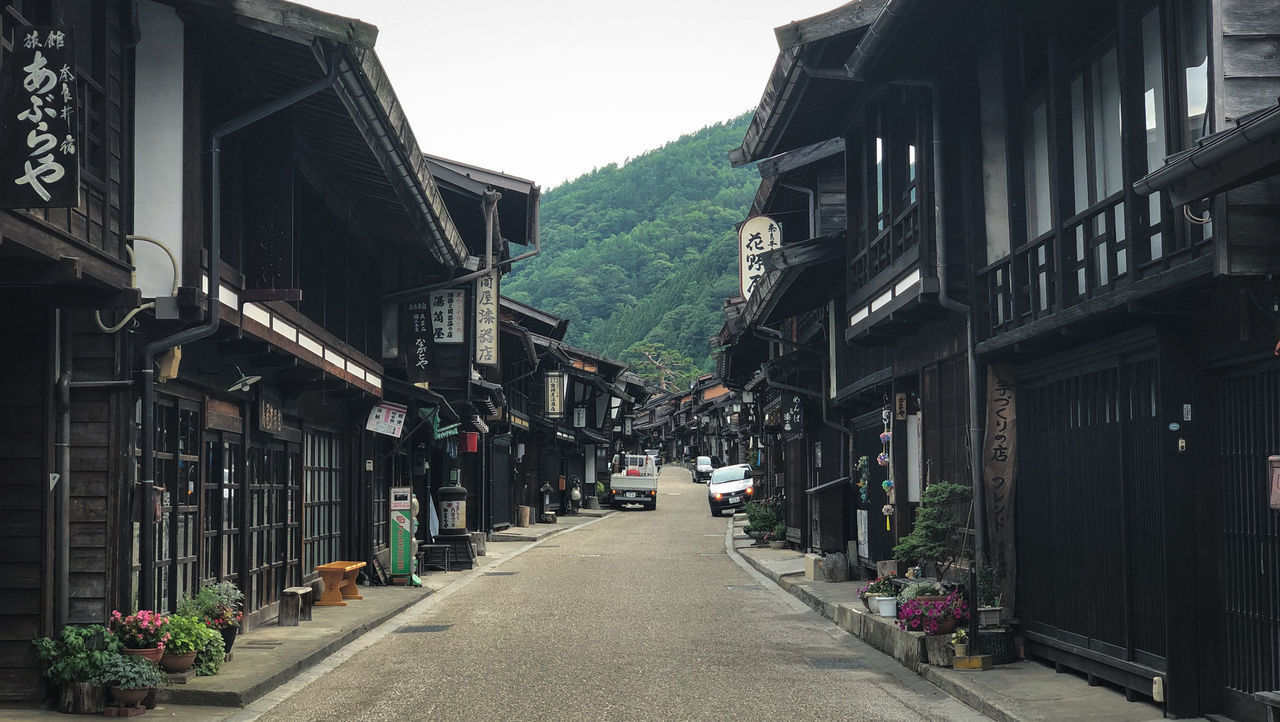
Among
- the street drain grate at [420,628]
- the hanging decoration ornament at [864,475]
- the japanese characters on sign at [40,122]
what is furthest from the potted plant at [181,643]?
the hanging decoration ornament at [864,475]

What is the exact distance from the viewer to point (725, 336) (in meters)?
37.6

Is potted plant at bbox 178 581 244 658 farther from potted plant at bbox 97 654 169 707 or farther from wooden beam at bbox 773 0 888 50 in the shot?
wooden beam at bbox 773 0 888 50

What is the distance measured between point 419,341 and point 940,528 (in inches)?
508

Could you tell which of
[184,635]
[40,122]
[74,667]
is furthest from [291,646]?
[40,122]

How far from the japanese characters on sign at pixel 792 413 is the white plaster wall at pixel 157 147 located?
20.0 metres

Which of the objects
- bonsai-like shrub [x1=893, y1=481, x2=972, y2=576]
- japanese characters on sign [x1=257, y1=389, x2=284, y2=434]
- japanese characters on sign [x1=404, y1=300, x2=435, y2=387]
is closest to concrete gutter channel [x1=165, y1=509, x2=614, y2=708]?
japanese characters on sign [x1=257, y1=389, x2=284, y2=434]

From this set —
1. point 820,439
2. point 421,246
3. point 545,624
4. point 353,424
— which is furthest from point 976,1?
point 820,439

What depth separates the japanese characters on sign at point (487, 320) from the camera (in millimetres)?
26375

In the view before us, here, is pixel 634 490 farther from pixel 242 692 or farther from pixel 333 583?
pixel 242 692

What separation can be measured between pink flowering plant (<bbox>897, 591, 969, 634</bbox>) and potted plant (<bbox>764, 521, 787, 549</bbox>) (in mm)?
20455

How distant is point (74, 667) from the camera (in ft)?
33.2

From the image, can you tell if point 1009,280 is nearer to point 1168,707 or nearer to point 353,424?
point 1168,707

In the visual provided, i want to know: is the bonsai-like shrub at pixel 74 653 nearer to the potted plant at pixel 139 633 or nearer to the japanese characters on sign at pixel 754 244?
the potted plant at pixel 139 633

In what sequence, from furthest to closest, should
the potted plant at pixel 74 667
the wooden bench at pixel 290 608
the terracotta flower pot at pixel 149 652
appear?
the wooden bench at pixel 290 608
the terracotta flower pot at pixel 149 652
the potted plant at pixel 74 667
